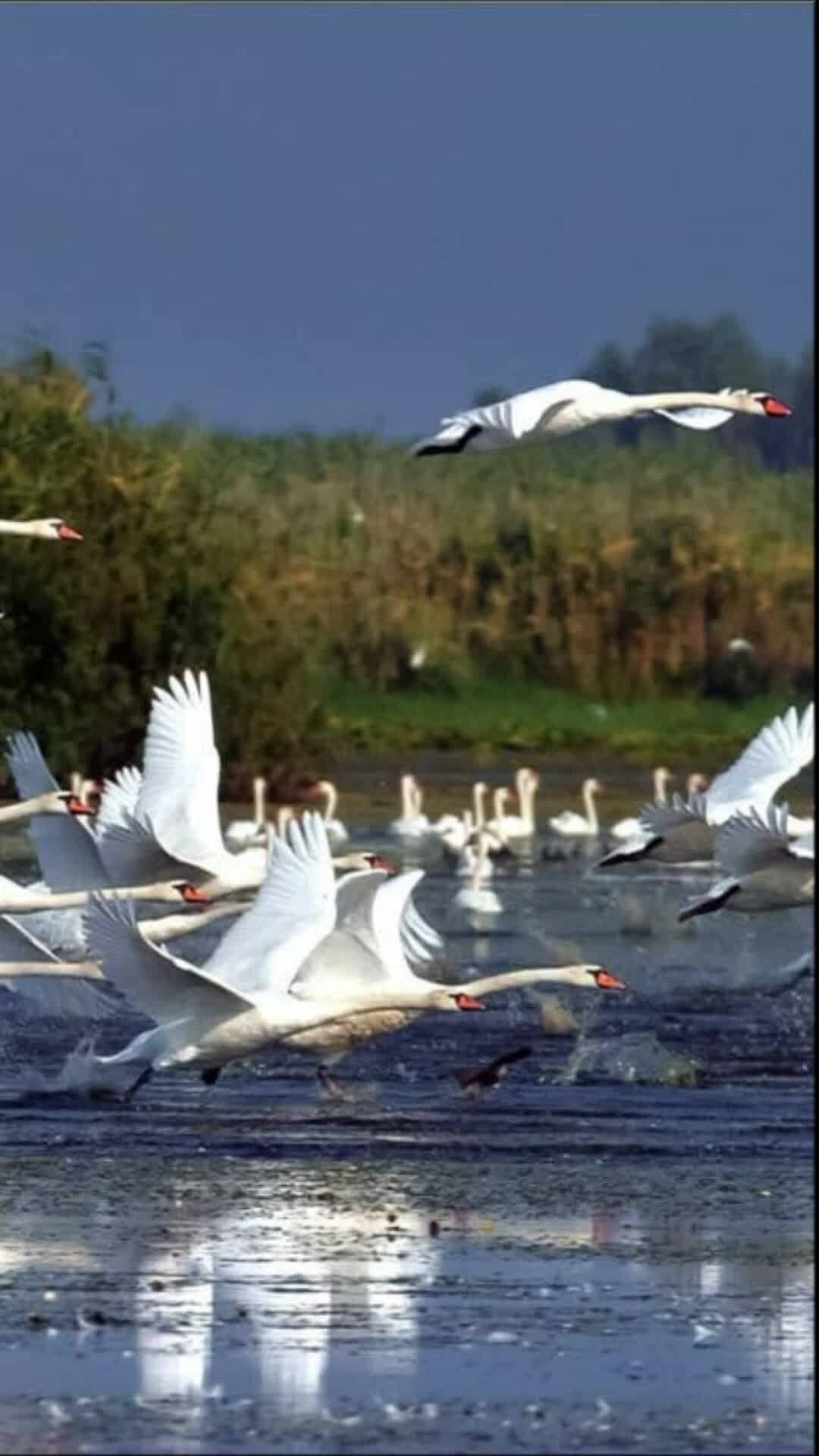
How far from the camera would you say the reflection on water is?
963cm

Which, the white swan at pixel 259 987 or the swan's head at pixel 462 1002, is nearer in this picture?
the white swan at pixel 259 987

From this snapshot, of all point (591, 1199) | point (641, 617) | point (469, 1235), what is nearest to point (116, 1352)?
point (469, 1235)

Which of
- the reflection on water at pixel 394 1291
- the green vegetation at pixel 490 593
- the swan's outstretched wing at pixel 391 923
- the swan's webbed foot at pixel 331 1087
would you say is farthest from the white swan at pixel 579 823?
the reflection on water at pixel 394 1291

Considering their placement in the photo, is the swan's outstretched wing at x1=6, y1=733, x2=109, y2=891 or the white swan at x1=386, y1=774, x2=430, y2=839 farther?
the white swan at x1=386, y1=774, x2=430, y2=839

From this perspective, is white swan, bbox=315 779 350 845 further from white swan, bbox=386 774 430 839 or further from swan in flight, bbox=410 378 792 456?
swan in flight, bbox=410 378 792 456

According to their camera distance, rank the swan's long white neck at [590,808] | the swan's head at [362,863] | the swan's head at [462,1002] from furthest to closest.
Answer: the swan's long white neck at [590,808] < the swan's head at [362,863] < the swan's head at [462,1002]

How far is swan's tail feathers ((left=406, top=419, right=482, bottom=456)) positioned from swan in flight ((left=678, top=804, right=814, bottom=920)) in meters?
2.60

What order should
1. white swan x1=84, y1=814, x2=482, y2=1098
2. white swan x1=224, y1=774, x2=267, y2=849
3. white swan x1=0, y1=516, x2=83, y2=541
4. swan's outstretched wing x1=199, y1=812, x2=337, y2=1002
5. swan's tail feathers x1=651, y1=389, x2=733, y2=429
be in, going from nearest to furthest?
1. white swan x1=84, y1=814, x2=482, y2=1098
2. swan's outstretched wing x1=199, y1=812, x2=337, y2=1002
3. swan's tail feathers x1=651, y1=389, x2=733, y2=429
4. white swan x1=0, y1=516, x2=83, y2=541
5. white swan x1=224, y1=774, x2=267, y2=849

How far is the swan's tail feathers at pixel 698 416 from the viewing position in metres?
15.6

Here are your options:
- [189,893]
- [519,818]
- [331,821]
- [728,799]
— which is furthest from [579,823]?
[189,893]

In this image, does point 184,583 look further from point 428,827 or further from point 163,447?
point 428,827

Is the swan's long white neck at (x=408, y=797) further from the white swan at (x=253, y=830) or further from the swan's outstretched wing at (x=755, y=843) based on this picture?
the swan's outstretched wing at (x=755, y=843)

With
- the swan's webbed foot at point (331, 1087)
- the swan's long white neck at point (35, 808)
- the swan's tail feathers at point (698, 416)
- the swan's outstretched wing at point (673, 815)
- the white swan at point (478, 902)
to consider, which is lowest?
the swan's webbed foot at point (331, 1087)

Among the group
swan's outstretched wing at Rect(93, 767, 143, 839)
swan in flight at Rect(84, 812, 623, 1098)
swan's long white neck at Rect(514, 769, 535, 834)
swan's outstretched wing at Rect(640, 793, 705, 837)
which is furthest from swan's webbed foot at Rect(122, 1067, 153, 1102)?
swan's long white neck at Rect(514, 769, 535, 834)
